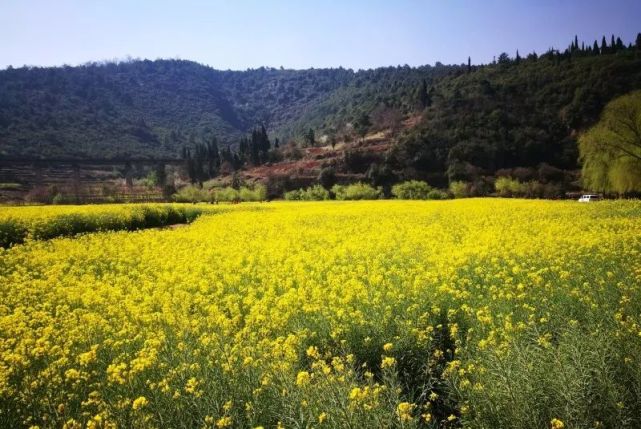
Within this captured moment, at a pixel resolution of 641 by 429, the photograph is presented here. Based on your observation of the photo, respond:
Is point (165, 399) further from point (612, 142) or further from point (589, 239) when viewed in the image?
point (612, 142)

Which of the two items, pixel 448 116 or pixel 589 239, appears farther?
pixel 448 116

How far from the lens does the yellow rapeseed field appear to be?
14.1ft

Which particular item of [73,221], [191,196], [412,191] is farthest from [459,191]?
[73,221]

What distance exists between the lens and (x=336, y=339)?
6.34m

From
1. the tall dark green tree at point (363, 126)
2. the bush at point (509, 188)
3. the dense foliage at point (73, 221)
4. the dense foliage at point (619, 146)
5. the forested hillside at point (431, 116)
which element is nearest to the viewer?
the dense foliage at point (73, 221)

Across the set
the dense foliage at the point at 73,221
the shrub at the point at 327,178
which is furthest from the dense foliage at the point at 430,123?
the dense foliage at the point at 73,221

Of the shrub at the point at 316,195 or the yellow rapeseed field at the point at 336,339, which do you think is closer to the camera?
the yellow rapeseed field at the point at 336,339

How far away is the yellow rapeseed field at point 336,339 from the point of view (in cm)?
430

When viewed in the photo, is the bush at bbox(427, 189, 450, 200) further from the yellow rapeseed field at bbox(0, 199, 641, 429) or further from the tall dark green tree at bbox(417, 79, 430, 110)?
the tall dark green tree at bbox(417, 79, 430, 110)


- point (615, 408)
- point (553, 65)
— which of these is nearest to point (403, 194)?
point (615, 408)

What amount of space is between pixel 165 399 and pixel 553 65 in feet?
403

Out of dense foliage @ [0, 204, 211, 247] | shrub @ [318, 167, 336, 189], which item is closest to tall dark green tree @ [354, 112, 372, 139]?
shrub @ [318, 167, 336, 189]

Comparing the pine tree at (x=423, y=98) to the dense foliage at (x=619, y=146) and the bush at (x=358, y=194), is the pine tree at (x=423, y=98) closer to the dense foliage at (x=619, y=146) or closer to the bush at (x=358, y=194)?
the bush at (x=358, y=194)

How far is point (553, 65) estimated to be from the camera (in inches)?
4230
